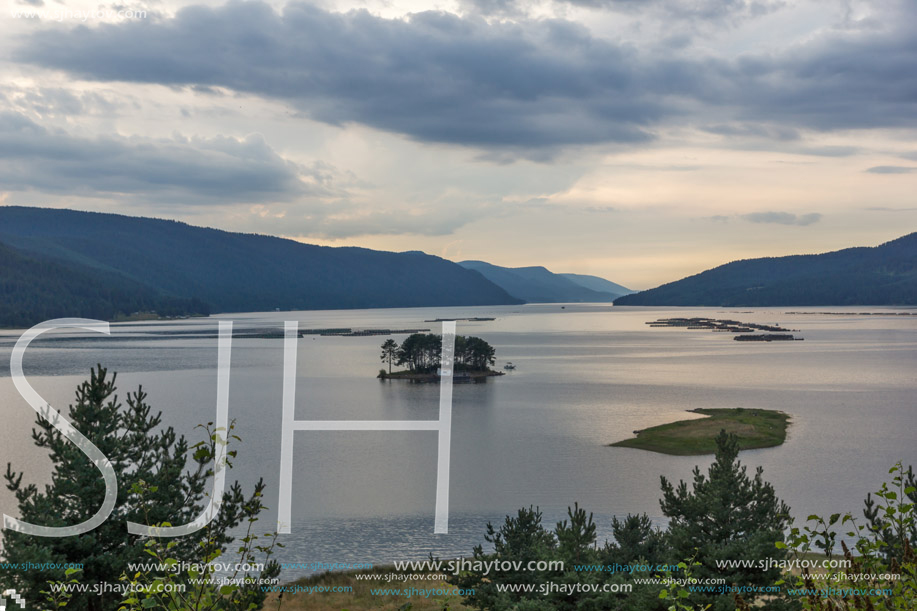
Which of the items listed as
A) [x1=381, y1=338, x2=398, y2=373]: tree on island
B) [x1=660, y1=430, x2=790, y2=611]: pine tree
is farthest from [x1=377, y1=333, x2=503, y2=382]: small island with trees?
[x1=660, y1=430, x2=790, y2=611]: pine tree

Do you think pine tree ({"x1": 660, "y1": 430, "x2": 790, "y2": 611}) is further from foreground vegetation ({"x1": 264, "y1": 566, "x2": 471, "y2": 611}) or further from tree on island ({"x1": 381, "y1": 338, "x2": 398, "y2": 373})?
tree on island ({"x1": 381, "y1": 338, "x2": 398, "y2": 373})

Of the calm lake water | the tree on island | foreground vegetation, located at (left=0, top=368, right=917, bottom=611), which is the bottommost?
the calm lake water

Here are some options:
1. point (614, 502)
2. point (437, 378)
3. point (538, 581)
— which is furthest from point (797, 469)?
point (437, 378)

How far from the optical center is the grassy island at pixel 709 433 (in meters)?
48.8

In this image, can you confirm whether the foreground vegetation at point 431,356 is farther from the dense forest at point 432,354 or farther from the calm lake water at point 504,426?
the calm lake water at point 504,426

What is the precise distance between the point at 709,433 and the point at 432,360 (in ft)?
169

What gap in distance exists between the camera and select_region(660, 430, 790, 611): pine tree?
1272 centimetres

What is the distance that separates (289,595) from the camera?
23.5 m

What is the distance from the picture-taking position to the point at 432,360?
98188mm

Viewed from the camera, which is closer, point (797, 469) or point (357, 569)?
point (357, 569)

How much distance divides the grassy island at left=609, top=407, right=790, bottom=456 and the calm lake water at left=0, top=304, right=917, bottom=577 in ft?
4.59

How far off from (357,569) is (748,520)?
16213mm

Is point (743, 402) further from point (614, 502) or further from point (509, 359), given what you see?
point (509, 359)

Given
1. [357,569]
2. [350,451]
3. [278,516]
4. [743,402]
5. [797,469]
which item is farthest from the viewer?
[743,402]
